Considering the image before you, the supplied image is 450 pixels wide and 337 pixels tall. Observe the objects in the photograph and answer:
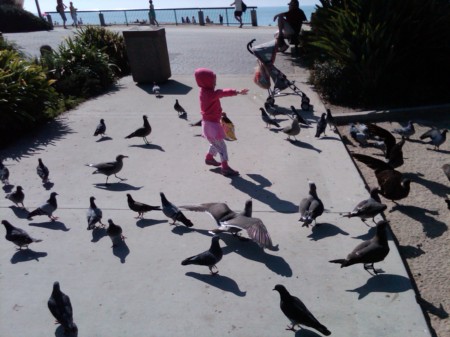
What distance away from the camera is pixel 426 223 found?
233 inches

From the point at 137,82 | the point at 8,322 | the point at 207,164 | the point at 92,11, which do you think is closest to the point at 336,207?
the point at 207,164

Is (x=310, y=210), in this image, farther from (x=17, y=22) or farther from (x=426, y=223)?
(x=17, y=22)

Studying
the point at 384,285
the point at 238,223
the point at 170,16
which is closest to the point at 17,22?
the point at 170,16

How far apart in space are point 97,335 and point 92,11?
41375 millimetres

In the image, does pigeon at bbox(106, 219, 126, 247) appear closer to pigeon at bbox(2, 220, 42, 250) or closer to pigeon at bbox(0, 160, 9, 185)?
pigeon at bbox(2, 220, 42, 250)

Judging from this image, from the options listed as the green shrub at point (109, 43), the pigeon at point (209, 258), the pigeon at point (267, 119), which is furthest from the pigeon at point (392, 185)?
the green shrub at point (109, 43)

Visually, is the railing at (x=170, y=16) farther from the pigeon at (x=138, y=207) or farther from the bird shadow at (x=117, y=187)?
the pigeon at (x=138, y=207)

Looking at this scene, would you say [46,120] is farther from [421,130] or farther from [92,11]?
[92,11]

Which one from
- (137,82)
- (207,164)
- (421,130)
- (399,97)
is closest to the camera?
(207,164)

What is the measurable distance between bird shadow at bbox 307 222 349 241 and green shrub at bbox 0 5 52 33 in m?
33.0

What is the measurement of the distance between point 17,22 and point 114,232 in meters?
33.3

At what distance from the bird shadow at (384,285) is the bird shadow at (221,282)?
117 centimetres

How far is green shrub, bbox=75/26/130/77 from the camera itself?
1568 centimetres

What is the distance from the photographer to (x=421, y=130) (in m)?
9.49
